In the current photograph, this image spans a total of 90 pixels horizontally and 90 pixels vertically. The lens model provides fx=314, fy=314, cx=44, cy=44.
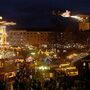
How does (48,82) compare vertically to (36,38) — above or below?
below

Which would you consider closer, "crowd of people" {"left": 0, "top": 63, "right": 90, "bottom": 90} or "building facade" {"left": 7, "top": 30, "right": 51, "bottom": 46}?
"crowd of people" {"left": 0, "top": 63, "right": 90, "bottom": 90}

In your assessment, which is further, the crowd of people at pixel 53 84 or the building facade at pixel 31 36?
the building facade at pixel 31 36

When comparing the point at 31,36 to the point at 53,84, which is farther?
the point at 31,36

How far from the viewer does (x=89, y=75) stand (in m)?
19.6

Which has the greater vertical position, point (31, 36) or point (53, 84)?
point (31, 36)

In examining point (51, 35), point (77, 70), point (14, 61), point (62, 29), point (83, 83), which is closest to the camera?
point (83, 83)

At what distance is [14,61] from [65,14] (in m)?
14.3

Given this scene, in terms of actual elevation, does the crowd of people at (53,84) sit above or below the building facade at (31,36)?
below

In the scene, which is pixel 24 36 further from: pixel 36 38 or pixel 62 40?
pixel 62 40

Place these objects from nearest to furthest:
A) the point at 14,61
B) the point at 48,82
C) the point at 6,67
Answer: the point at 48,82 < the point at 6,67 < the point at 14,61

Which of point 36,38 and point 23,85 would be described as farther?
point 36,38

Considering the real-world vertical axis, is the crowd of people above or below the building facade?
below

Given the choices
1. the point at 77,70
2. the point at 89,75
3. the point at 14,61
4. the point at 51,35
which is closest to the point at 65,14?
the point at 77,70

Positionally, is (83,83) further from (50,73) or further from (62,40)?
(62,40)
